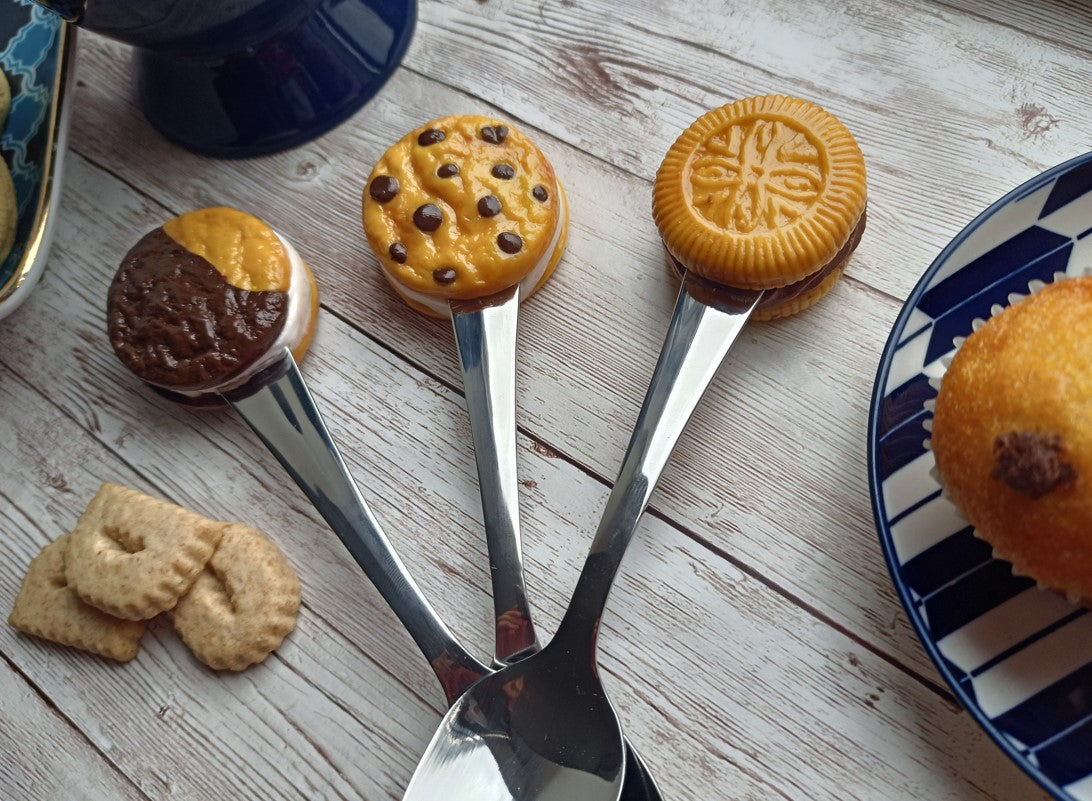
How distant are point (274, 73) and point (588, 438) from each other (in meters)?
0.54

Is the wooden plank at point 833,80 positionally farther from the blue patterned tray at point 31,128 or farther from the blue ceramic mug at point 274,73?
the blue patterned tray at point 31,128

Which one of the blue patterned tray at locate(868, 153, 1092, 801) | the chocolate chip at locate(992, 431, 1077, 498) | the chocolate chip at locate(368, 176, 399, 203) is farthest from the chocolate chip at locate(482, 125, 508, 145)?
the chocolate chip at locate(992, 431, 1077, 498)

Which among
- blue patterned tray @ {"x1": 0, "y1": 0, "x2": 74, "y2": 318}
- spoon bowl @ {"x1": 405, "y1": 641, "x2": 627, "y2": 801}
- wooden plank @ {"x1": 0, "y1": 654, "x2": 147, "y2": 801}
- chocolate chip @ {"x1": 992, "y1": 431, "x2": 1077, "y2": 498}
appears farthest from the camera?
blue patterned tray @ {"x1": 0, "y1": 0, "x2": 74, "y2": 318}

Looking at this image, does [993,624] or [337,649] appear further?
[337,649]

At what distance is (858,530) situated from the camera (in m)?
0.81

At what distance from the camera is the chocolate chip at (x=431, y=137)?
2.95 ft

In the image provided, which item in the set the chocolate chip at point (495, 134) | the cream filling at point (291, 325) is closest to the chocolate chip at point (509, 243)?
the chocolate chip at point (495, 134)

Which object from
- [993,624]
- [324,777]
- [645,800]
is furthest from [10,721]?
[993,624]

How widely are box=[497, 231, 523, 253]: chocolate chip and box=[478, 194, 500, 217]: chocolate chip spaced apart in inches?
1.0

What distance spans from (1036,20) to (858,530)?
1.91 feet

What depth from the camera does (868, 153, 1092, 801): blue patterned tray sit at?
0.68m

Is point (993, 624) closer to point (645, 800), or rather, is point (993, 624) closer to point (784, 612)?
point (784, 612)

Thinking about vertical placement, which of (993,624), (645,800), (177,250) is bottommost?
(645,800)

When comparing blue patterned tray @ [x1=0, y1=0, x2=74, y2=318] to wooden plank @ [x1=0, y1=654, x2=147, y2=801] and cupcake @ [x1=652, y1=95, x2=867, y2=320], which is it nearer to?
wooden plank @ [x1=0, y1=654, x2=147, y2=801]
